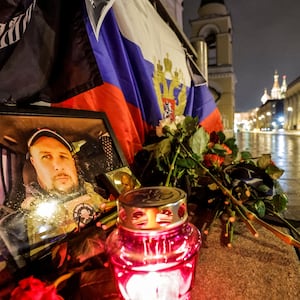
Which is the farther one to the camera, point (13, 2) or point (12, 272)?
point (13, 2)

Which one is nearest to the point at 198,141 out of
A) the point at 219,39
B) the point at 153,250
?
the point at 153,250

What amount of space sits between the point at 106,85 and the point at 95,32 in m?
0.26

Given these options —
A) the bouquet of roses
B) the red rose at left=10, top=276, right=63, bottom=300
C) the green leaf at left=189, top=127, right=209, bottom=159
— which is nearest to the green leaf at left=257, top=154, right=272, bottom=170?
the bouquet of roses

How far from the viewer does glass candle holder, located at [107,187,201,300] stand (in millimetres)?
540

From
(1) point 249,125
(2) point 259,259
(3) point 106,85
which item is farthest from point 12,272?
(1) point 249,125

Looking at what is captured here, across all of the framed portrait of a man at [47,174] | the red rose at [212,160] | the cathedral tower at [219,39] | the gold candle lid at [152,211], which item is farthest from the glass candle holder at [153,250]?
the cathedral tower at [219,39]

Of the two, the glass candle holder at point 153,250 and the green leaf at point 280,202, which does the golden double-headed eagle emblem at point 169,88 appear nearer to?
the green leaf at point 280,202

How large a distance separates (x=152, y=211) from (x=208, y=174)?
2.59 ft

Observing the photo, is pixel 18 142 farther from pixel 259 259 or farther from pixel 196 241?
pixel 259 259

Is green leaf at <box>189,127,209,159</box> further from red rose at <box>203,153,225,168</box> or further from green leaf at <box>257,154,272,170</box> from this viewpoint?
green leaf at <box>257,154,272,170</box>

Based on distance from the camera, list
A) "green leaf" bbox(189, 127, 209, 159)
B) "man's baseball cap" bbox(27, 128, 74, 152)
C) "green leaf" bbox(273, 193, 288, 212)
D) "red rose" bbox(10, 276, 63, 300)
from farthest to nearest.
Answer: "green leaf" bbox(189, 127, 209, 159) → "green leaf" bbox(273, 193, 288, 212) → "man's baseball cap" bbox(27, 128, 74, 152) → "red rose" bbox(10, 276, 63, 300)

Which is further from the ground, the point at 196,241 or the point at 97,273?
the point at 196,241

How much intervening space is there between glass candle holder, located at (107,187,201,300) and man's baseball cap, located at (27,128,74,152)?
443 mm

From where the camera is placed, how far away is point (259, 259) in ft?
2.95
